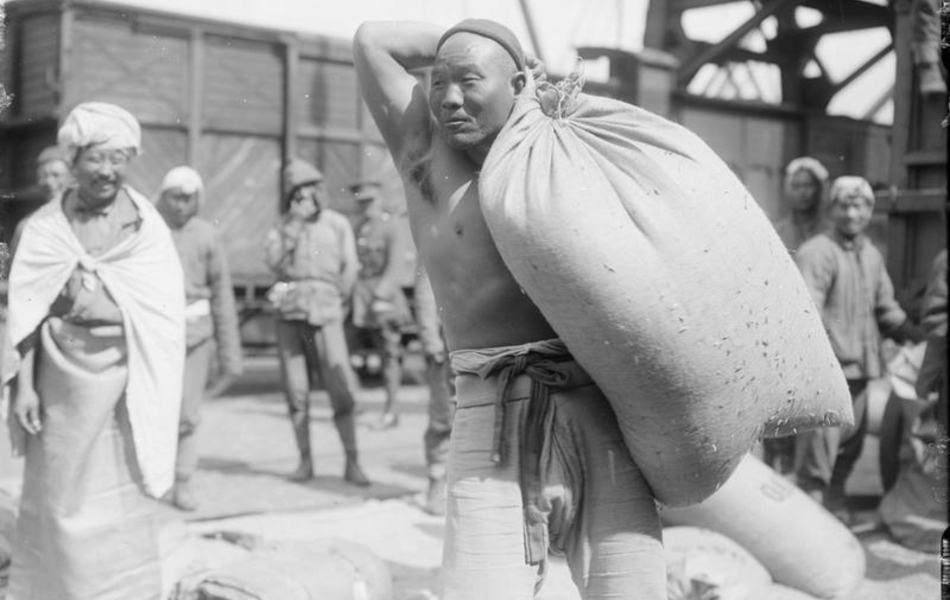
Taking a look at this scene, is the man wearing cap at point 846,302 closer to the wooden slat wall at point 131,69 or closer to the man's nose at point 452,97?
the man's nose at point 452,97

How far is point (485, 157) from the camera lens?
8.97 ft

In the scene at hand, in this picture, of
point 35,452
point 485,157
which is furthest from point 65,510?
point 485,157

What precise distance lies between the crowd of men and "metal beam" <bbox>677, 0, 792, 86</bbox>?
3.94m

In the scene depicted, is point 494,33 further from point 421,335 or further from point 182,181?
point 182,181

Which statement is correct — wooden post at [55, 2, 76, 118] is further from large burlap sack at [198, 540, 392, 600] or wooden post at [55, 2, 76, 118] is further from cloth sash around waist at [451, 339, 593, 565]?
cloth sash around waist at [451, 339, 593, 565]

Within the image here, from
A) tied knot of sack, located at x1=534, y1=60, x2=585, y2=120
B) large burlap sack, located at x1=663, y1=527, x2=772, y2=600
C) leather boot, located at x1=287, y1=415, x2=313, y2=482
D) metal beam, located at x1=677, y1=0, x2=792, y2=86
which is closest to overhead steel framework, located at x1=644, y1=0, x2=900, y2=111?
metal beam, located at x1=677, y1=0, x2=792, y2=86

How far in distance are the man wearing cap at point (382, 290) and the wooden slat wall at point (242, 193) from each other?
1965mm

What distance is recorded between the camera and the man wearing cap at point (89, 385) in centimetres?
402

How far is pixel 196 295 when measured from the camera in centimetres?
658

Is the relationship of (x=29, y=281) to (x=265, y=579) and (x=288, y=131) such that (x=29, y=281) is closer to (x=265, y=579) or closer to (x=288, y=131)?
(x=265, y=579)

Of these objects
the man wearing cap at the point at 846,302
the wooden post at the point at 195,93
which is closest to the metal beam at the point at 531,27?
the wooden post at the point at 195,93

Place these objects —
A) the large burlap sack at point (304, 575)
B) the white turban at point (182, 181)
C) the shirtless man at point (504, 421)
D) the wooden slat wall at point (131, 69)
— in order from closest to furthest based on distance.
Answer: the shirtless man at point (504, 421) < the large burlap sack at point (304, 575) < the white turban at point (182, 181) < the wooden slat wall at point (131, 69)

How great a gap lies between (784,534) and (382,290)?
514cm

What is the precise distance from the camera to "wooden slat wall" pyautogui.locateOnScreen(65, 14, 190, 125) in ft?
32.2
